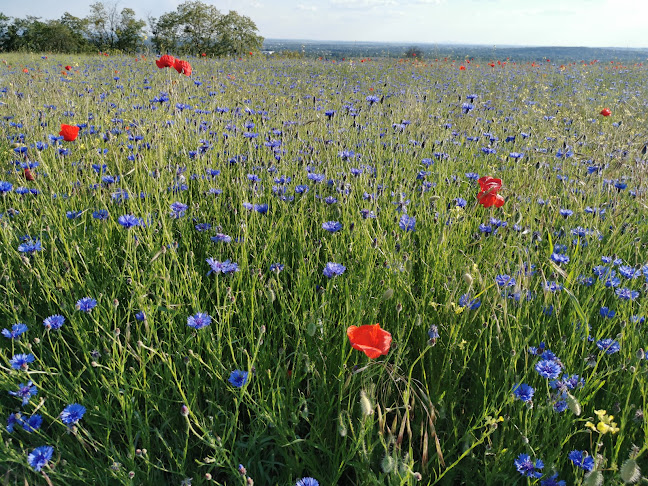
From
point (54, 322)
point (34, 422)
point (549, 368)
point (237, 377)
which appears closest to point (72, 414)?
point (34, 422)

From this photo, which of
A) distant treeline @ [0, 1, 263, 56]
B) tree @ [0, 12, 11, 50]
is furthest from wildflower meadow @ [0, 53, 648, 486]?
tree @ [0, 12, 11, 50]

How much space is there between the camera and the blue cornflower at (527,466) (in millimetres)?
1060

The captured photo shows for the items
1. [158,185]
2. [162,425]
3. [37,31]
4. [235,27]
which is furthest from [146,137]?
[37,31]

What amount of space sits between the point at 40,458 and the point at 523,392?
1210 mm

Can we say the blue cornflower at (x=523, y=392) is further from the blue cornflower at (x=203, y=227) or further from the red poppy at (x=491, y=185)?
the blue cornflower at (x=203, y=227)

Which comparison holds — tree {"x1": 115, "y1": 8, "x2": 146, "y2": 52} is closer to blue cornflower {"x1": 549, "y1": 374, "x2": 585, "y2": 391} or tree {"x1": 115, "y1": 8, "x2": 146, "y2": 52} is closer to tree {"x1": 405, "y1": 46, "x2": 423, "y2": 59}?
tree {"x1": 405, "y1": 46, "x2": 423, "y2": 59}

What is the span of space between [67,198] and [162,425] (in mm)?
1388

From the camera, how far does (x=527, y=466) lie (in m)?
1.06

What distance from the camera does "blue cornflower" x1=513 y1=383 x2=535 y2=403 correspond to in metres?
1.13

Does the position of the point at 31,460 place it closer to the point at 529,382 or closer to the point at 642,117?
the point at 529,382

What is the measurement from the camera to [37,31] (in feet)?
99.9

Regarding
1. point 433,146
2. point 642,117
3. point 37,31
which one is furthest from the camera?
point 37,31

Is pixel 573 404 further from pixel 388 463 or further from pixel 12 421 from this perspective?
pixel 12 421

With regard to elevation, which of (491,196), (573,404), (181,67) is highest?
(181,67)
